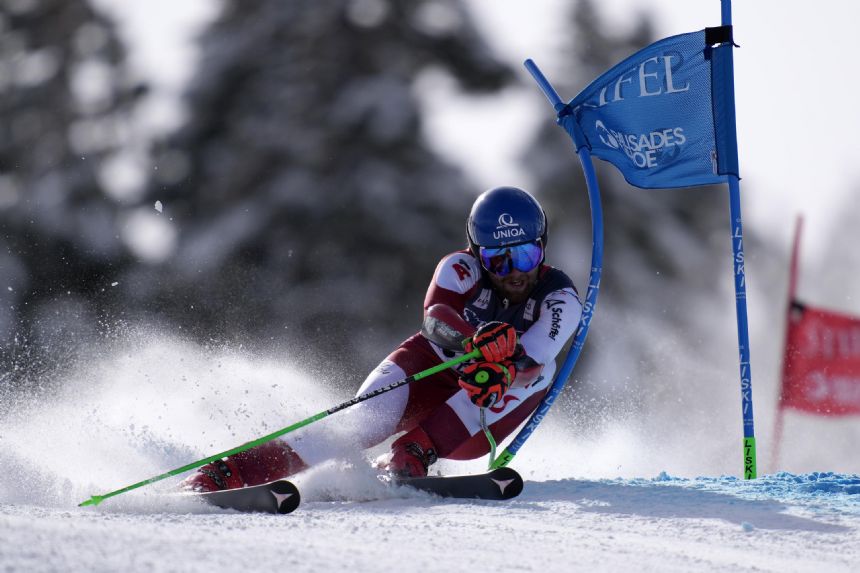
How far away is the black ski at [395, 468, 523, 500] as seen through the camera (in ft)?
14.0

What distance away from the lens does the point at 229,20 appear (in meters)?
17.3

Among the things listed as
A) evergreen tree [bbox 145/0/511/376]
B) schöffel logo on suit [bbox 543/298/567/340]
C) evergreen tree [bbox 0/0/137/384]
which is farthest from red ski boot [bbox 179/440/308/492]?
evergreen tree [bbox 0/0/137/384]

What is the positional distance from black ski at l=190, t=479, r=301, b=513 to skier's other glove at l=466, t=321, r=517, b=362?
1034mm

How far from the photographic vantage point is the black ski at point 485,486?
4258mm

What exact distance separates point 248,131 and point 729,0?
12213mm

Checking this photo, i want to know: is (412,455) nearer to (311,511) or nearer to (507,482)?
(507,482)

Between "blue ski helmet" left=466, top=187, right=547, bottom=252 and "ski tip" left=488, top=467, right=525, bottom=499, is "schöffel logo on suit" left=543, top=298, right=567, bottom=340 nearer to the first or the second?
"blue ski helmet" left=466, top=187, right=547, bottom=252

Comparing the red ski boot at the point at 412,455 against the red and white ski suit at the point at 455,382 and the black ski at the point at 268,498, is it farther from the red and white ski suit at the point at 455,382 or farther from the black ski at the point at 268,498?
the black ski at the point at 268,498

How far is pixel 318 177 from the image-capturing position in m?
16.7

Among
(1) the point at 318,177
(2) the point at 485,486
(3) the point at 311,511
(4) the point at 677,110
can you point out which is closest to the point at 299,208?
(1) the point at 318,177

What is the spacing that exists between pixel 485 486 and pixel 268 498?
89cm

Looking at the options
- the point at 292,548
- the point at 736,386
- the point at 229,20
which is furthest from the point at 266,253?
the point at 292,548

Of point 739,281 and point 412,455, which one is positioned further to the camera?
point 739,281

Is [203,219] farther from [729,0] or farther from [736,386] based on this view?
[729,0]
